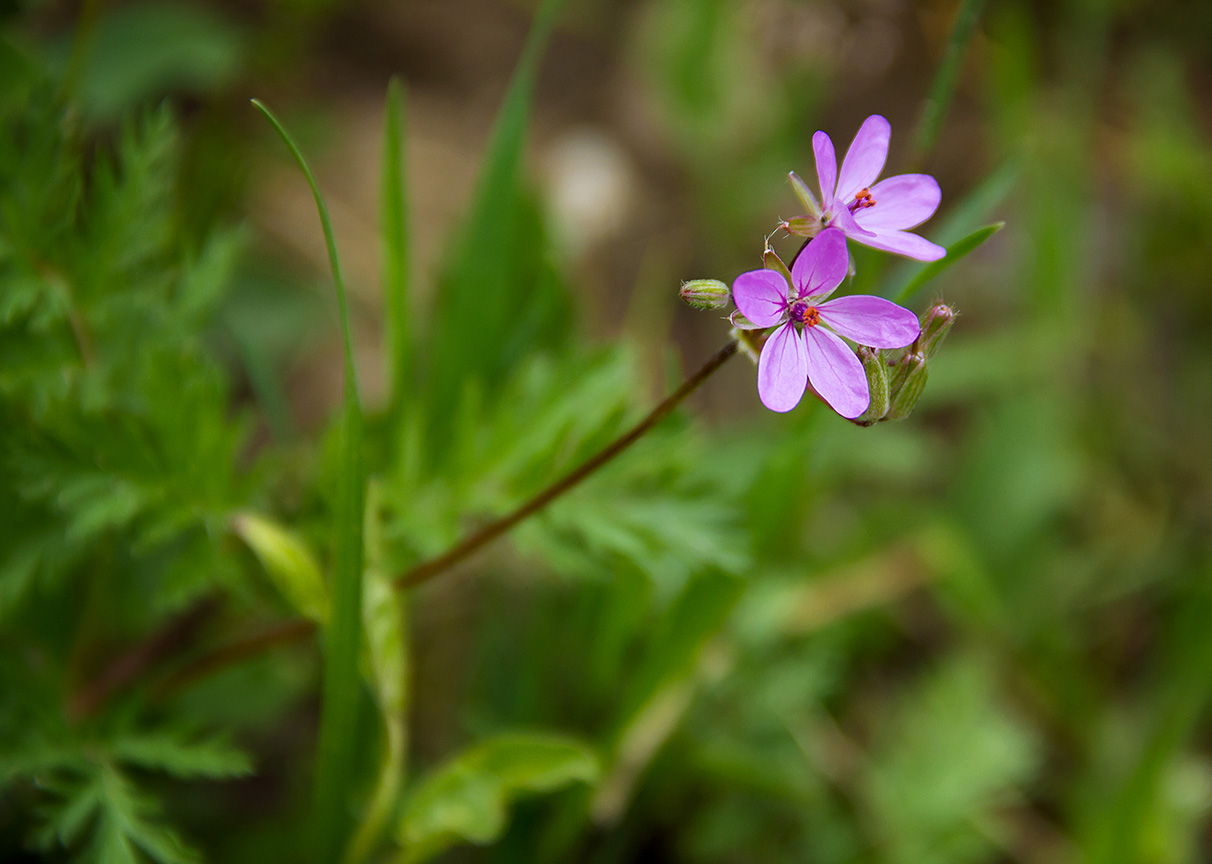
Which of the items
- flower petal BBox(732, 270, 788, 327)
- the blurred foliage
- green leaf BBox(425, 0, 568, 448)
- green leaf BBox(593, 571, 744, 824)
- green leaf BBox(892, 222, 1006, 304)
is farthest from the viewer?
green leaf BBox(425, 0, 568, 448)

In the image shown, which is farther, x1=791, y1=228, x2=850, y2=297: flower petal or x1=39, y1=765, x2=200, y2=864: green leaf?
x1=39, y1=765, x2=200, y2=864: green leaf

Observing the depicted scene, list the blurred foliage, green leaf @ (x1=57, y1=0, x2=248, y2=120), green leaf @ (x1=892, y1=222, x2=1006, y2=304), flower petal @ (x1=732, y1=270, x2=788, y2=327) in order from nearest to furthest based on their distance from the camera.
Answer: flower petal @ (x1=732, y1=270, x2=788, y2=327) → green leaf @ (x1=892, y1=222, x2=1006, y2=304) → the blurred foliage → green leaf @ (x1=57, y1=0, x2=248, y2=120)

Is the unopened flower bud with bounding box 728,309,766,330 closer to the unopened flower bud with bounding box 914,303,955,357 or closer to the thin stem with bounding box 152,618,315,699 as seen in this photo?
the unopened flower bud with bounding box 914,303,955,357

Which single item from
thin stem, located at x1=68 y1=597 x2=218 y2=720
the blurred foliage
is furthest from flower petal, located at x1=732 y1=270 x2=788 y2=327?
thin stem, located at x1=68 y1=597 x2=218 y2=720

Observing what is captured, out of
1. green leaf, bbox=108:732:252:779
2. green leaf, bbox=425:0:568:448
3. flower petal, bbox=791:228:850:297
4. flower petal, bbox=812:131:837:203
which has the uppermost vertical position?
green leaf, bbox=425:0:568:448

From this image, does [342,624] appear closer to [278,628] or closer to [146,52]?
[278,628]

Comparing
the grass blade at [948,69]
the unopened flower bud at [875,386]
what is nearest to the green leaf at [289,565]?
the unopened flower bud at [875,386]

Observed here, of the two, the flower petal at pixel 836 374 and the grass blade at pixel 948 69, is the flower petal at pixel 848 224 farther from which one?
the grass blade at pixel 948 69

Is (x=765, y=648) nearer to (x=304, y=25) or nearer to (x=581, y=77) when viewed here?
(x=581, y=77)
